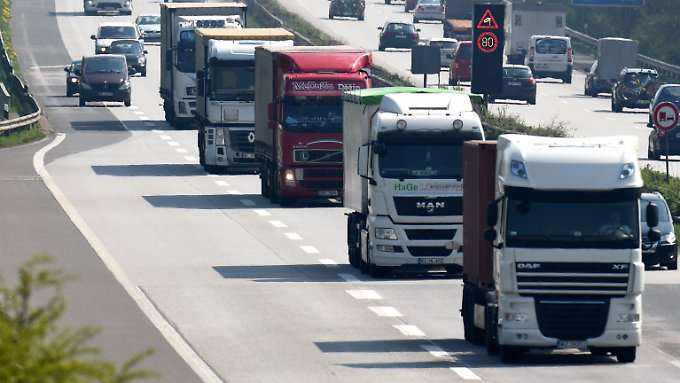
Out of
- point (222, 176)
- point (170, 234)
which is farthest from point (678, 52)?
point (170, 234)

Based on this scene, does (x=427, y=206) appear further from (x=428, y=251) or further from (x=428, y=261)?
(x=428, y=261)

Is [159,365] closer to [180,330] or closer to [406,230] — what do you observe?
[180,330]

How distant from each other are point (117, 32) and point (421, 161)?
61.5 m

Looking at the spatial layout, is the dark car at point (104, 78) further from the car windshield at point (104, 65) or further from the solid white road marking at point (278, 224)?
the solid white road marking at point (278, 224)

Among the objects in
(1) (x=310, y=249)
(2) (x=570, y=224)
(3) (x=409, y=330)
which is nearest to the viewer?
(2) (x=570, y=224)

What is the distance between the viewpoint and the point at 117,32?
3447 inches

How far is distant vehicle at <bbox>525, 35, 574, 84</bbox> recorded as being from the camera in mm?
80875

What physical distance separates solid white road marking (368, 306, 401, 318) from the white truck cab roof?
418 centimetres

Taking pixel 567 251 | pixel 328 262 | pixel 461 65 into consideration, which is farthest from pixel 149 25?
pixel 567 251

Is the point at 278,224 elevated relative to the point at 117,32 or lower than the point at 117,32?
elevated

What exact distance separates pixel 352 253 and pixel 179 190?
13538 mm

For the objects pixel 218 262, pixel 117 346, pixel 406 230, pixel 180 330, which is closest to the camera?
pixel 117 346

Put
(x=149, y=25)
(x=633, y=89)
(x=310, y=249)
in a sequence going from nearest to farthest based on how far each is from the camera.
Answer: (x=310, y=249)
(x=633, y=89)
(x=149, y=25)

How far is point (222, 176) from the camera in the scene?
45938 millimetres
